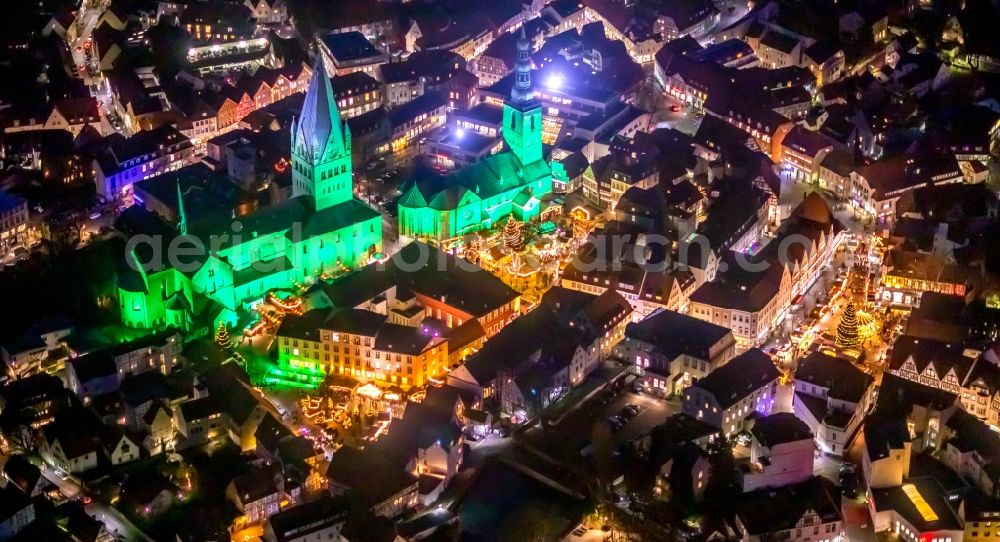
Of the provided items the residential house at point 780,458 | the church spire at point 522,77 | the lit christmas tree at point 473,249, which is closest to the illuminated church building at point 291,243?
the lit christmas tree at point 473,249

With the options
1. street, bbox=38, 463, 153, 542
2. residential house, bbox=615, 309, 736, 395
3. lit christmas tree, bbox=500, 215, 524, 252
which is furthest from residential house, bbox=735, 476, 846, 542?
street, bbox=38, 463, 153, 542

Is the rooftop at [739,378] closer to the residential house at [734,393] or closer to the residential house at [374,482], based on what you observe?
the residential house at [734,393]

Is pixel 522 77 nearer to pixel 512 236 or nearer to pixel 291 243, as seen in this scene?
pixel 512 236

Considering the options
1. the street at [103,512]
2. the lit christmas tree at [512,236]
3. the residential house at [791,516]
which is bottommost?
the street at [103,512]

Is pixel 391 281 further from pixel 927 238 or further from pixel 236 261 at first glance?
pixel 927 238

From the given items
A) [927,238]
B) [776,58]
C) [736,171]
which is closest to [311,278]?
[736,171]

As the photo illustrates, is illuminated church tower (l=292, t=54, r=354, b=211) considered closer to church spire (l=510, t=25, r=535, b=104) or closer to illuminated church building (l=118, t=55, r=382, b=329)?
illuminated church building (l=118, t=55, r=382, b=329)
